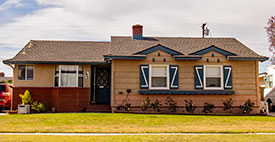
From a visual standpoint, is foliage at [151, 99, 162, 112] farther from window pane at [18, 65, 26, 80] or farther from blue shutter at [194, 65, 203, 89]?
window pane at [18, 65, 26, 80]

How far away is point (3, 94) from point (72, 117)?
6.50 meters

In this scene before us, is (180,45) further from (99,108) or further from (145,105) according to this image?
(99,108)

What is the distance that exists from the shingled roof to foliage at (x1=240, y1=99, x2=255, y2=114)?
249 centimetres

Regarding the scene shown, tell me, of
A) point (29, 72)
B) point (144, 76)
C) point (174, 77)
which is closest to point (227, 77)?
point (174, 77)

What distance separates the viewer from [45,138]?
9.82 metres

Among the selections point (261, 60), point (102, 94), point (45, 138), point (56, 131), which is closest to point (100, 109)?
point (102, 94)

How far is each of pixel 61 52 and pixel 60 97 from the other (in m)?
3.12

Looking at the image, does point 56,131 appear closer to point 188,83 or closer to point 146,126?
point 146,126

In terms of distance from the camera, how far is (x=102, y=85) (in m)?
19.6

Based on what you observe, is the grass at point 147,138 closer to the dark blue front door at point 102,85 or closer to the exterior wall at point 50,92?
the exterior wall at point 50,92

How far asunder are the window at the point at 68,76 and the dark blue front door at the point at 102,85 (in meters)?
1.35

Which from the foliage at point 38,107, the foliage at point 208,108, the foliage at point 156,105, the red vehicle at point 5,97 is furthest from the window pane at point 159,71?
the red vehicle at point 5,97

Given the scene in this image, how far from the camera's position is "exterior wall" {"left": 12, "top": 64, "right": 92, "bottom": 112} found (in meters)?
18.0

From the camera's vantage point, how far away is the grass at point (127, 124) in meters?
11.6
